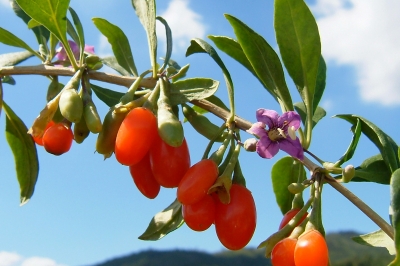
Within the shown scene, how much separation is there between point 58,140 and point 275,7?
34.9 inches

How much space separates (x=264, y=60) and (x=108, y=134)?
2.06ft

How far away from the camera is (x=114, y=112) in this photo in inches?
65.0

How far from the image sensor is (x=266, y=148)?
5.55ft

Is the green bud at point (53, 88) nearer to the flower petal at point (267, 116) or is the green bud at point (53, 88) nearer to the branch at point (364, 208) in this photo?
the flower petal at point (267, 116)

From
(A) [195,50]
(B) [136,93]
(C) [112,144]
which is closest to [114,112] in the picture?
(C) [112,144]

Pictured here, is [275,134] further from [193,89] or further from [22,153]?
[22,153]

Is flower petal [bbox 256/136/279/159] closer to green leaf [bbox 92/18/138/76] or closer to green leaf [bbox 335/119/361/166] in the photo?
green leaf [bbox 335/119/361/166]

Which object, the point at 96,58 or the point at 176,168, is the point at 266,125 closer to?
the point at 176,168

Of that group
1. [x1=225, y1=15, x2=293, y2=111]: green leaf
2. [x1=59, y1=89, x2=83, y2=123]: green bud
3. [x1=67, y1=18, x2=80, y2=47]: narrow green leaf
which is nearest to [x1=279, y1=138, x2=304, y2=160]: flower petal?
[x1=225, y1=15, x2=293, y2=111]: green leaf

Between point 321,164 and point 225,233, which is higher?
point 321,164

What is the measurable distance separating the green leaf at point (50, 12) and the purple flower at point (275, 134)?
889mm

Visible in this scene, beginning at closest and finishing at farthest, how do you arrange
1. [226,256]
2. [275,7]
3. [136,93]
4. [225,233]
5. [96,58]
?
[225,233] → [275,7] → [136,93] → [96,58] → [226,256]

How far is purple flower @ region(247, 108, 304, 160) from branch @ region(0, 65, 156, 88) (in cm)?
44

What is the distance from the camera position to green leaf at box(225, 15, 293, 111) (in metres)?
1.79
